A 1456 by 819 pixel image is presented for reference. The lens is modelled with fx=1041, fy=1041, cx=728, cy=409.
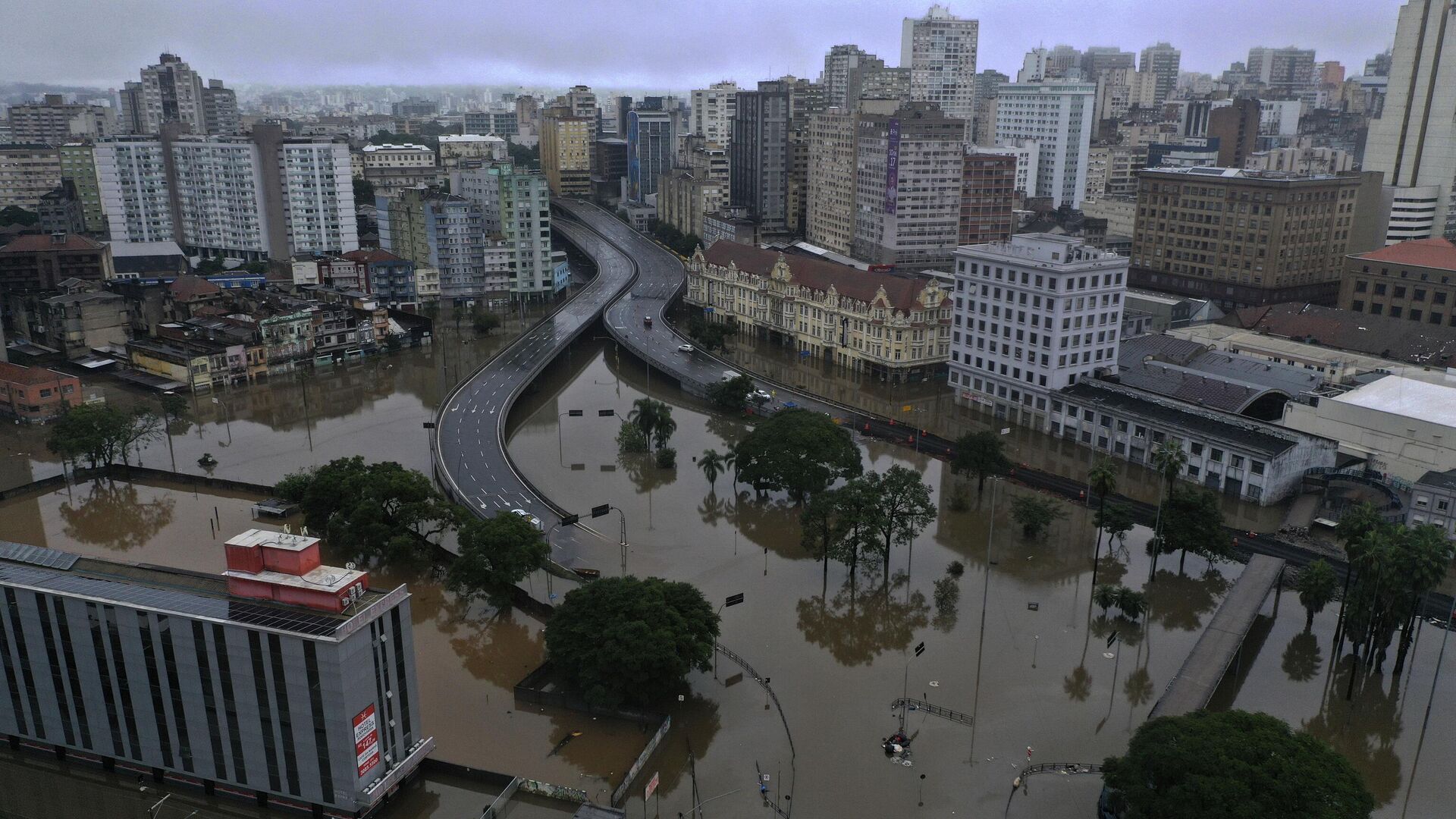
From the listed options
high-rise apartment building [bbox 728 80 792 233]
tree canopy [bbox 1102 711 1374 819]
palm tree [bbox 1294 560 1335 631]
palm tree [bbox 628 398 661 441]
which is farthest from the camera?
high-rise apartment building [bbox 728 80 792 233]

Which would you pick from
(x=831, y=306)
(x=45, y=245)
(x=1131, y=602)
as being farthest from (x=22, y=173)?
(x=1131, y=602)

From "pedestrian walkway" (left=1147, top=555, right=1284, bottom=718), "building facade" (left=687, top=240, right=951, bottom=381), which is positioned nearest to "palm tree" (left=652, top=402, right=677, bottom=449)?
"building facade" (left=687, top=240, right=951, bottom=381)

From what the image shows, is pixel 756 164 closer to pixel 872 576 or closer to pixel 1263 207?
pixel 1263 207

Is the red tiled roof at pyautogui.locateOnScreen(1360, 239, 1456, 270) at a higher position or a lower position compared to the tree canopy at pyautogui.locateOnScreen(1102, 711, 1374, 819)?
higher

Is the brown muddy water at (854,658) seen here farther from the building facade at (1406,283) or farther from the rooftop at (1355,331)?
the building facade at (1406,283)

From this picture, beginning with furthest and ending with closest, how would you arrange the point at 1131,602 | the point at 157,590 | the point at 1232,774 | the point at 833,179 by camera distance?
1. the point at 833,179
2. the point at 1131,602
3. the point at 157,590
4. the point at 1232,774

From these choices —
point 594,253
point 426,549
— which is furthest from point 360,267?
point 426,549

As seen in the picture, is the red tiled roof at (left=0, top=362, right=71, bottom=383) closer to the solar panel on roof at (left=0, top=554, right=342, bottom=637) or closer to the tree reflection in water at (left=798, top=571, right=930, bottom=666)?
the solar panel on roof at (left=0, top=554, right=342, bottom=637)

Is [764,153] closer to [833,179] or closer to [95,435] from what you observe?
[833,179]
